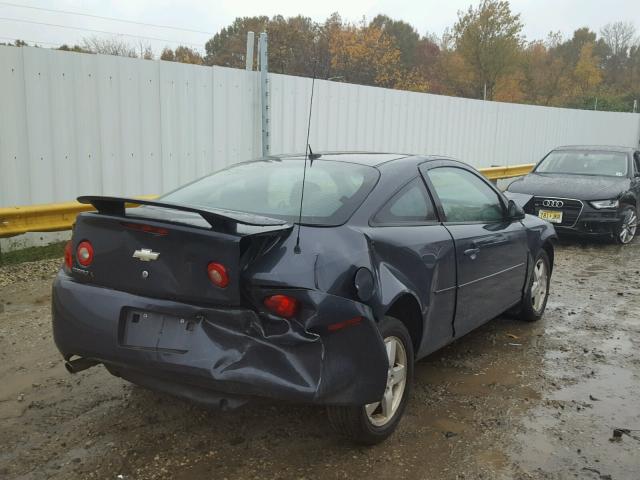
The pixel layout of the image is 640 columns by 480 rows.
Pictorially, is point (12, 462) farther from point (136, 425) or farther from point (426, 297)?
point (426, 297)

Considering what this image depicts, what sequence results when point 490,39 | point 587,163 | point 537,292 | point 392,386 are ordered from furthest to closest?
point 490,39 < point 587,163 < point 537,292 < point 392,386

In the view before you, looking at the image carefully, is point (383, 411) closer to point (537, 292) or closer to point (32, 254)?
point (537, 292)

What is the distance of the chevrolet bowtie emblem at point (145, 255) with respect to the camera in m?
2.75

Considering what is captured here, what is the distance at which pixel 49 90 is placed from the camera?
7.17m

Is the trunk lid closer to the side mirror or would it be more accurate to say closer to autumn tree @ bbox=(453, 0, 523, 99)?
the side mirror

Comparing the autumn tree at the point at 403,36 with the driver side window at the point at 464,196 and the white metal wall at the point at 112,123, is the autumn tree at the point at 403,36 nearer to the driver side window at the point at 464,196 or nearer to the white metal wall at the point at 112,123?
the white metal wall at the point at 112,123

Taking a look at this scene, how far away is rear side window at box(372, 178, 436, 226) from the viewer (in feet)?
11.0

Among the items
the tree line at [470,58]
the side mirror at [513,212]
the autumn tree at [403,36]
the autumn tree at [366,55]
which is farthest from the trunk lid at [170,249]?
the autumn tree at [403,36]

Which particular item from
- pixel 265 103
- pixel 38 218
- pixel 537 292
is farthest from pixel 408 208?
pixel 265 103

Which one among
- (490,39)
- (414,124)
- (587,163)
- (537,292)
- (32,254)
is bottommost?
(32,254)

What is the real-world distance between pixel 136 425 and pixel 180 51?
35.8 m

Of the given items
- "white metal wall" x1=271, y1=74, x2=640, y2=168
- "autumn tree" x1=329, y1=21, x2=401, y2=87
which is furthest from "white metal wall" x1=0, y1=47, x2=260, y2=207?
"autumn tree" x1=329, y1=21, x2=401, y2=87

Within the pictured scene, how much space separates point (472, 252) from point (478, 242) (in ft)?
0.46

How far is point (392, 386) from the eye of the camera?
127 inches
